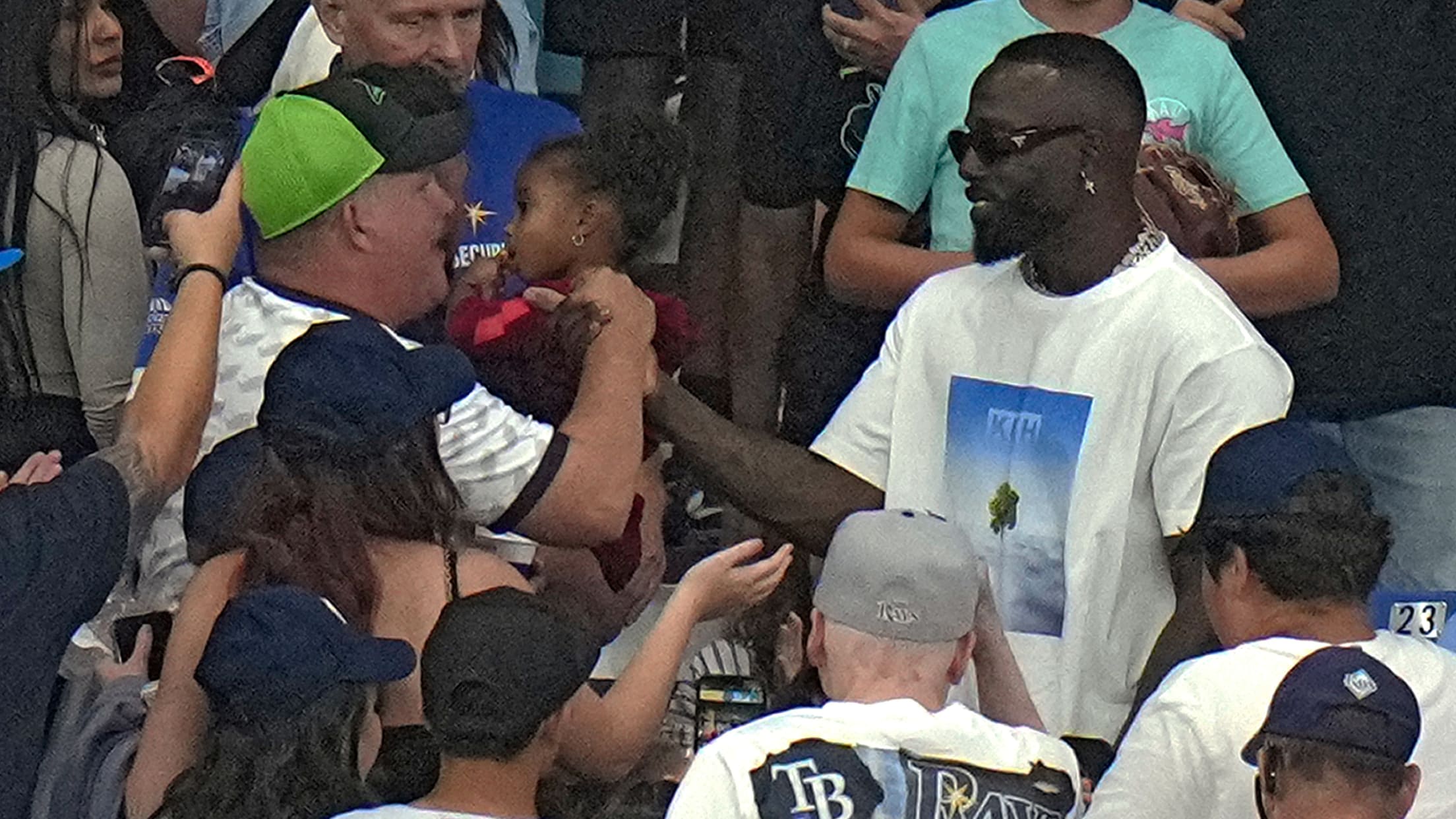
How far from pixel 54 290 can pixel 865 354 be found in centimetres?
149

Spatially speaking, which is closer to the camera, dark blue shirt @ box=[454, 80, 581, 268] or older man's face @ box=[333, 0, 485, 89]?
dark blue shirt @ box=[454, 80, 581, 268]

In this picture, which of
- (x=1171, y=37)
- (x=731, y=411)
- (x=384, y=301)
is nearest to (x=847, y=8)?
(x=1171, y=37)

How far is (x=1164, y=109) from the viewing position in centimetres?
480

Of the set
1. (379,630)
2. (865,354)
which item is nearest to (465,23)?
(865,354)

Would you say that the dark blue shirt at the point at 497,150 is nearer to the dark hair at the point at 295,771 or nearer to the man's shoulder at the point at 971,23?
the man's shoulder at the point at 971,23

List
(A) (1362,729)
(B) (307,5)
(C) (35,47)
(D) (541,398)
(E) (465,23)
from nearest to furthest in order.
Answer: (A) (1362,729) → (D) (541,398) → (C) (35,47) → (E) (465,23) → (B) (307,5)

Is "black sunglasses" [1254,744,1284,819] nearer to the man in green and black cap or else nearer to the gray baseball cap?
the gray baseball cap

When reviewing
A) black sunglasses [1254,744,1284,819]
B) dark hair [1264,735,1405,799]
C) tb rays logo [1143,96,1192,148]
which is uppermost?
tb rays logo [1143,96,1192,148]

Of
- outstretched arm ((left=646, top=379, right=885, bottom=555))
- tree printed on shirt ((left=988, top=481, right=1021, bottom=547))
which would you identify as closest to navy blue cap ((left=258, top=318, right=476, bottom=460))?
outstretched arm ((left=646, top=379, right=885, bottom=555))

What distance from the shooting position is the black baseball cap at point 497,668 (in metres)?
→ 3.49

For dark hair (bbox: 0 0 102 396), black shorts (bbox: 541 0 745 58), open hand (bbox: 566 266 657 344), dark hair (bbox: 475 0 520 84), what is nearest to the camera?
open hand (bbox: 566 266 657 344)

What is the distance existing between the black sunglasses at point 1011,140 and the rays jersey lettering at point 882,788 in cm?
118

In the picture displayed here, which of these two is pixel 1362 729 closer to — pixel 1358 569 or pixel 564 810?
pixel 1358 569

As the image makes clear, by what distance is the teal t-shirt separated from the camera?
4.84m
